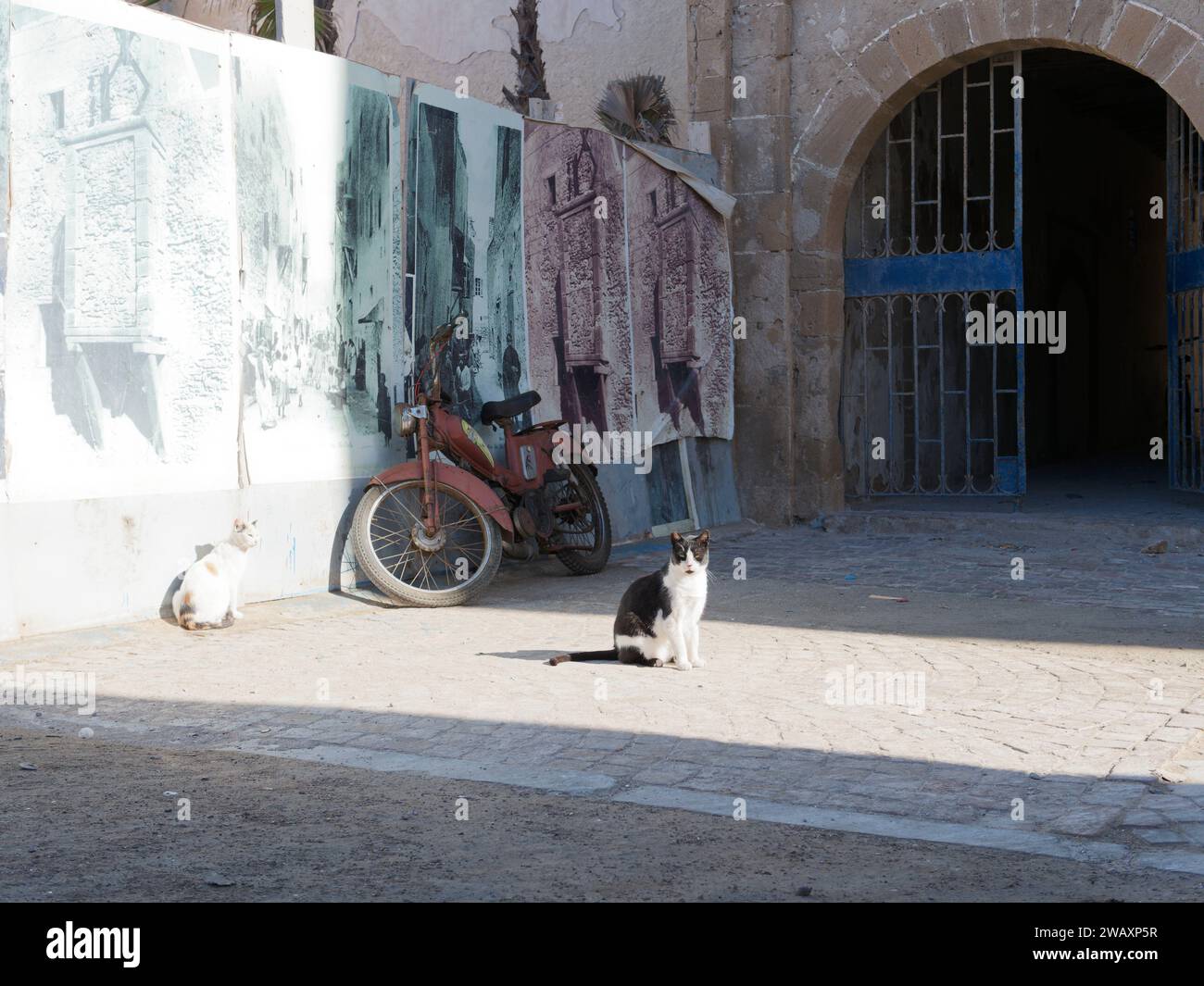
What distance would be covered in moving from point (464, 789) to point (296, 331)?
4623 millimetres

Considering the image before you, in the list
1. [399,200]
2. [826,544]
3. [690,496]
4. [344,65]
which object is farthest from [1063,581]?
[344,65]

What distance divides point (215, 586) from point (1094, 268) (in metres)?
16.3

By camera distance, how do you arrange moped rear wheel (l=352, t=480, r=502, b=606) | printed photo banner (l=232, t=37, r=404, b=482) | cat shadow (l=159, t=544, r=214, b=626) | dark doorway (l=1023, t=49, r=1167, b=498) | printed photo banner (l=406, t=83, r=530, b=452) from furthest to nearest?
dark doorway (l=1023, t=49, r=1167, b=498), printed photo banner (l=406, t=83, r=530, b=452), moped rear wheel (l=352, t=480, r=502, b=606), printed photo banner (l=232, t=37, r=404, b=482), cat shadow (l=159, t=544, r=214, b=626)

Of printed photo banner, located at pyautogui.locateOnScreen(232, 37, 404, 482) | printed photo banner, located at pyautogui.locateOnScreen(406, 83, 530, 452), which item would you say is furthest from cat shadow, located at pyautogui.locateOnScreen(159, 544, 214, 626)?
printed photo banner, located at pyautogui.locateOnScreen(406, 83, 530, 452)

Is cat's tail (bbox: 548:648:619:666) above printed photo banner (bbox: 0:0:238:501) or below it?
below

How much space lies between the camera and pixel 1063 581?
373 inches

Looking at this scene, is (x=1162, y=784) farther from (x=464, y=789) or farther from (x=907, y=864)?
(x=464, y=789)

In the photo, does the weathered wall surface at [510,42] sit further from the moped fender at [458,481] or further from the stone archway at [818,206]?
the moped fender at [458,481]

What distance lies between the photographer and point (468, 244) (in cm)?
995

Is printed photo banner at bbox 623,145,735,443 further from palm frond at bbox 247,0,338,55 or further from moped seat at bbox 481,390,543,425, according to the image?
palm frond at bbox 247,0,338,55

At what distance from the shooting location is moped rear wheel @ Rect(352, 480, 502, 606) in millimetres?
8539

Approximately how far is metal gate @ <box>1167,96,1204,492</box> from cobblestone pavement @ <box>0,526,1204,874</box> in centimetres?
347

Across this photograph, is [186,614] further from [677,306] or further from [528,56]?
[528,56]

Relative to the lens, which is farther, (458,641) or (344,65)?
(344,65)
